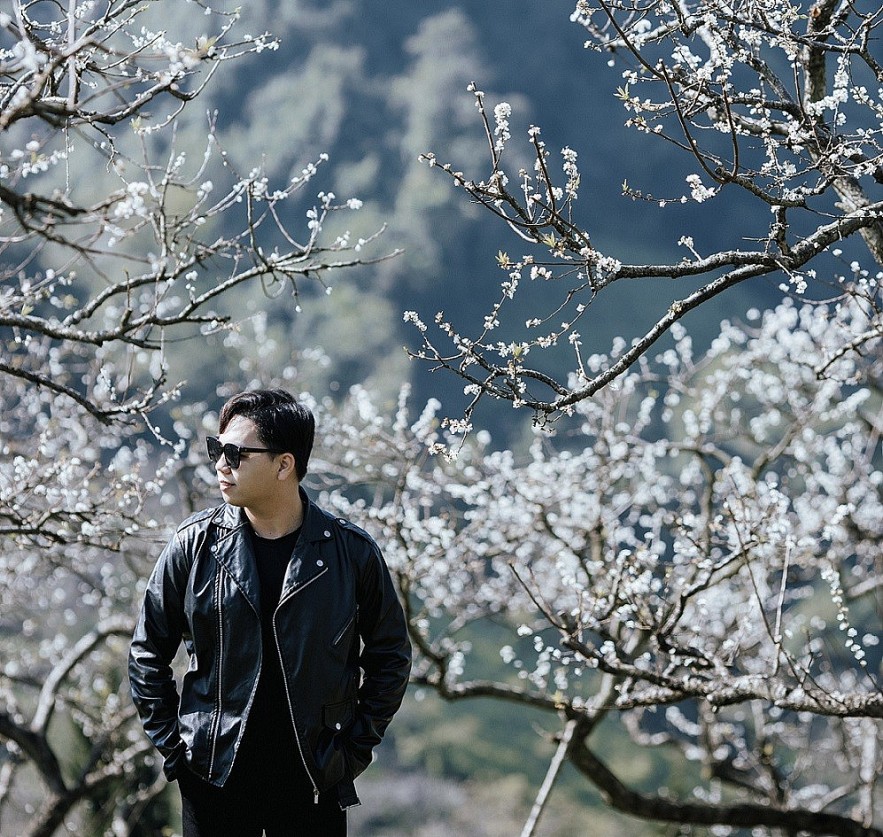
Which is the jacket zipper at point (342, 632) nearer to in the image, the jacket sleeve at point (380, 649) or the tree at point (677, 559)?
the jacket sleeve at point (380, 649)

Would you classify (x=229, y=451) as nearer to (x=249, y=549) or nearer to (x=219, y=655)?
(x=249, y=549)

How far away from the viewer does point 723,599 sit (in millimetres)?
5996

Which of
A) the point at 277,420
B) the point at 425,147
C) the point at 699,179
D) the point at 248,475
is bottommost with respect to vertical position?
the point at 248,475

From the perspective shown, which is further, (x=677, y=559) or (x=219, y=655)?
(x=677, y=559)

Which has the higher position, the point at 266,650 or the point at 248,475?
the point at 248,475

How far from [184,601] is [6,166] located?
120cm

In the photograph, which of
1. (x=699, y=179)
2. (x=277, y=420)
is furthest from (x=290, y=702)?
(x=699, y=179)

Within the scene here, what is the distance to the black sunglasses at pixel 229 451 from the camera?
2262mm

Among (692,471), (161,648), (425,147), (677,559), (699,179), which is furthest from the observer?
(425,147)

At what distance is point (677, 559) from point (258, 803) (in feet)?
8.73

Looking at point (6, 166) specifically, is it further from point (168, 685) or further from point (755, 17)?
point (755, 17)

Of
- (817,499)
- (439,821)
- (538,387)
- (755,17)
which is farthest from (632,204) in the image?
(755,17)

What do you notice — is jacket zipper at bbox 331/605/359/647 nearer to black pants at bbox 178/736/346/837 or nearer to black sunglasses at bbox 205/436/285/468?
black pants at bbox 178/736/346/837

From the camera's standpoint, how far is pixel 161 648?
7.40 ft
